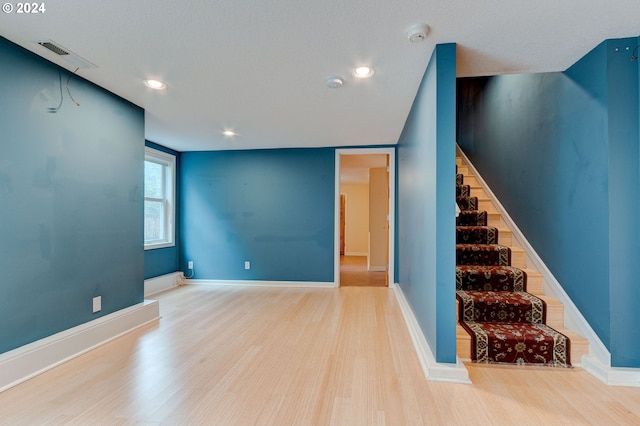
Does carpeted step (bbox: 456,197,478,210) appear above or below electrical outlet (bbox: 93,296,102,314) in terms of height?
above

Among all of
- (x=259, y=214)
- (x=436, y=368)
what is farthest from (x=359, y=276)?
(x=436, y=368)

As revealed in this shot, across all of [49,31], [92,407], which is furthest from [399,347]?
[49,31]

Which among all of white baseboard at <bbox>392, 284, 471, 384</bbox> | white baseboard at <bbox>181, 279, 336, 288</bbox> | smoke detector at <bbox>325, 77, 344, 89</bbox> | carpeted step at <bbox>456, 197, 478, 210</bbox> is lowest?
white baseboard at <bbox>181, 279, 336, 288</bbox>

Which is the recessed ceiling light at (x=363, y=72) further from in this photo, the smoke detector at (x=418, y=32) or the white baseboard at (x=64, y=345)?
the white baseboard at (x=64, y=345)

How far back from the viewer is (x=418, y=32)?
173cm

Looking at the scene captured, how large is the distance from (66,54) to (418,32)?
2.40 m

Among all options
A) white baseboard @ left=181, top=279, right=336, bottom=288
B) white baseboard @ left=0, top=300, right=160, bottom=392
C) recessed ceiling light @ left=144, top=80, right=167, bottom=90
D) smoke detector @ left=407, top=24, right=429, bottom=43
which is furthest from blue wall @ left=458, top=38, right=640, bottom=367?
white baseboard @ left=0, top=300, right=160, bottom=392

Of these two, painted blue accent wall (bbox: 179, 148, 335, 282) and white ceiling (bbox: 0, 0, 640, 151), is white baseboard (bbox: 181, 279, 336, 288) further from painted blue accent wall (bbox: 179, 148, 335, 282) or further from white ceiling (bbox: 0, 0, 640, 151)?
white ceiling (bbox: 0, 0, 640, 151)

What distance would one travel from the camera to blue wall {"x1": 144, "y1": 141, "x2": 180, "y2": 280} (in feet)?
14.1

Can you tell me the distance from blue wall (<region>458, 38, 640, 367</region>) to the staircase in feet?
0.62

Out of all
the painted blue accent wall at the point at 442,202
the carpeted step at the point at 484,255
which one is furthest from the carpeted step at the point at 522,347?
the carpeted step at the point at 484,255

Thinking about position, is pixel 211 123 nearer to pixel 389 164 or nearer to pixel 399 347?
pixel 389 164

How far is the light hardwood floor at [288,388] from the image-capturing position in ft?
5.15

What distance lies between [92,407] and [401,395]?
1793mm
